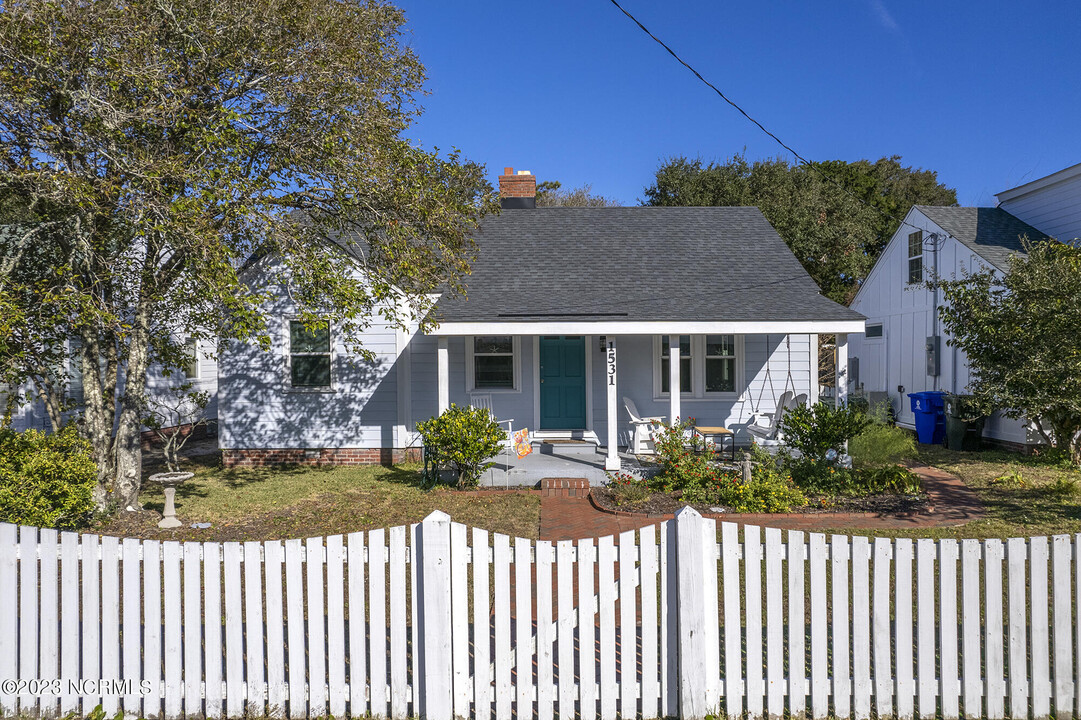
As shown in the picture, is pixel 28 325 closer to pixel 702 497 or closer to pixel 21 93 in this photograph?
pixel 21 93

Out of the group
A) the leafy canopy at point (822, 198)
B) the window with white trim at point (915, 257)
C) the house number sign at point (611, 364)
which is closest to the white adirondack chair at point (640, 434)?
the house number sign at point (611, 364)

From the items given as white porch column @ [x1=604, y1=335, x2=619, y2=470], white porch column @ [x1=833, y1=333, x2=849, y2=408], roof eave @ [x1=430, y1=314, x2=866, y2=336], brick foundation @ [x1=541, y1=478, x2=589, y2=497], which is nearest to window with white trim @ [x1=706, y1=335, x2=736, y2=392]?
roof eave @ [x1=430, y1=314, x2=866, y2=336]

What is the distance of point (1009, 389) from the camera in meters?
9.81

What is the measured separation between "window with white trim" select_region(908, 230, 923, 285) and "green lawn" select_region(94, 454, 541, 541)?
1142 cm

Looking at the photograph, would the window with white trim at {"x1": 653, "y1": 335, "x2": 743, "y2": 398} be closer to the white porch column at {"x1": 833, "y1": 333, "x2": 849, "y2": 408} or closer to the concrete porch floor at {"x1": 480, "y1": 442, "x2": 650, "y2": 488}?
the concrete porch floor at {"x1": 480, "y1": 442, "x2": 650, "y2": 488}

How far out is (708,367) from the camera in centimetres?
1320

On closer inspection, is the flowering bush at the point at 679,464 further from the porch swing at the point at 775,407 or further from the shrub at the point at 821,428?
the porch swing at the point at 775,407

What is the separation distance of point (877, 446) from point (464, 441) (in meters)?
6.90

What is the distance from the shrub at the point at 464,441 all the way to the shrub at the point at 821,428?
14.2 ft

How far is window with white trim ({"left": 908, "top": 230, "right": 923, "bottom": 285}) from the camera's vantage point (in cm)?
1605

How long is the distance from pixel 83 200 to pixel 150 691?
19.0 ft

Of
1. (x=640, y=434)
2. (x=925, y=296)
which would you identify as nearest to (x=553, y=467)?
(x=640, y=434)

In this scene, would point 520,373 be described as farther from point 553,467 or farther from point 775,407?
point 775,407

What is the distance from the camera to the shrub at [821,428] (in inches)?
399
